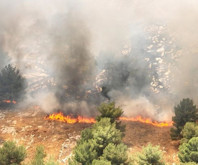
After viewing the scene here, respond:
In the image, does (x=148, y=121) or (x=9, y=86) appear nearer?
(x=148, y=121)

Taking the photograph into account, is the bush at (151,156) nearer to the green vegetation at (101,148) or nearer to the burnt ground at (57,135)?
the green vegetation at (101,148)

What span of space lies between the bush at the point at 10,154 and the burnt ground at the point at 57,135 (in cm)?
478

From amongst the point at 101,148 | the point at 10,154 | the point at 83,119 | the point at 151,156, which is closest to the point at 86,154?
the point at 101,148

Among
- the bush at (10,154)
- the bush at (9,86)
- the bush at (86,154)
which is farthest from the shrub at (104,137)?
the bush at (9,86)

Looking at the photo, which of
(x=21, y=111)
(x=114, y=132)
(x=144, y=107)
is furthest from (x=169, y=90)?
(x=21, y=111)

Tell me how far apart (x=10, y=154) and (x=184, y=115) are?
56.9 feet

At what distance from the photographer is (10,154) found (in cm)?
1499

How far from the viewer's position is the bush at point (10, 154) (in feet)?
48.2

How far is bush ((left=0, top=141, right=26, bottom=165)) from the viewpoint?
1470 centimetres

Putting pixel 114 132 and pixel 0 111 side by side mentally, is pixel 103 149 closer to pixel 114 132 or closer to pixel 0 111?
pixel 114 132

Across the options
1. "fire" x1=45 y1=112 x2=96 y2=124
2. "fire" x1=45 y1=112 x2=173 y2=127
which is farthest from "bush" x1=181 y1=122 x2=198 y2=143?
"fire" x1=45 y1=112 x2=96 y2=124

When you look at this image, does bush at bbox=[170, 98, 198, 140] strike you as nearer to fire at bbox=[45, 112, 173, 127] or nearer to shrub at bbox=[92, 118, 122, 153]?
fire at bbox=[45, 112, 173, 127]

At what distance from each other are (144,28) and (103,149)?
3473 cm

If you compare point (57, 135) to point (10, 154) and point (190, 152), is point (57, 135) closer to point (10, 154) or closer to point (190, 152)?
point (10, 154)
